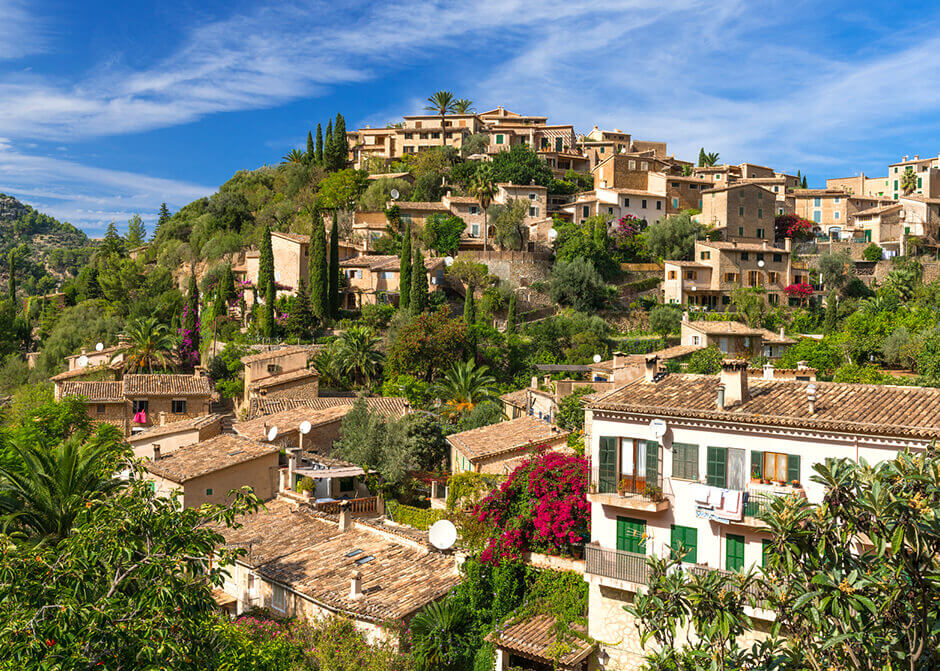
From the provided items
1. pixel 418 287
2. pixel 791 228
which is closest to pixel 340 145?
pixel 418 287

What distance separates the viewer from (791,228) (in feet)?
250

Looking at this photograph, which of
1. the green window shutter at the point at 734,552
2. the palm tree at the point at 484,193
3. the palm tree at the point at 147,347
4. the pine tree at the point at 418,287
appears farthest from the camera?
the palm tree at the point at 484,193

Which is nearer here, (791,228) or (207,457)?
(207,457)

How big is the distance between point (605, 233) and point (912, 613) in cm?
5895

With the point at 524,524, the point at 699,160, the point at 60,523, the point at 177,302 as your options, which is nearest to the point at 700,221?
the point at 699,160

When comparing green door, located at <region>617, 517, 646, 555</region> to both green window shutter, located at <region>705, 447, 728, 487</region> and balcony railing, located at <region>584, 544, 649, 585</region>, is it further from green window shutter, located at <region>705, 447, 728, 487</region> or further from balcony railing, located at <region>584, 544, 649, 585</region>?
green window shutter, located at <region>705, 447, 728, 487</region>

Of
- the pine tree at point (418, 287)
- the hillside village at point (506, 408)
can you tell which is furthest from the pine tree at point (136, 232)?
the pine tree at point (418, 287)

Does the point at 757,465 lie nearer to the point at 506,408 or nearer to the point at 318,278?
the point at 506,408

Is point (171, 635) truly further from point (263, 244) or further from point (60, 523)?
point (263, 244)

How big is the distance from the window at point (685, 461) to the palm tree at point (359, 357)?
32.4m

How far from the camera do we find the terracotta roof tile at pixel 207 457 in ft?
A: 94.4

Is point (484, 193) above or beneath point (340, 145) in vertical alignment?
beneath

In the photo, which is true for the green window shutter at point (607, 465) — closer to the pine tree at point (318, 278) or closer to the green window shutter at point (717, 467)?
the green window shutter at point (717, 467)

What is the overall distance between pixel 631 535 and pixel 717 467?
2.68m
